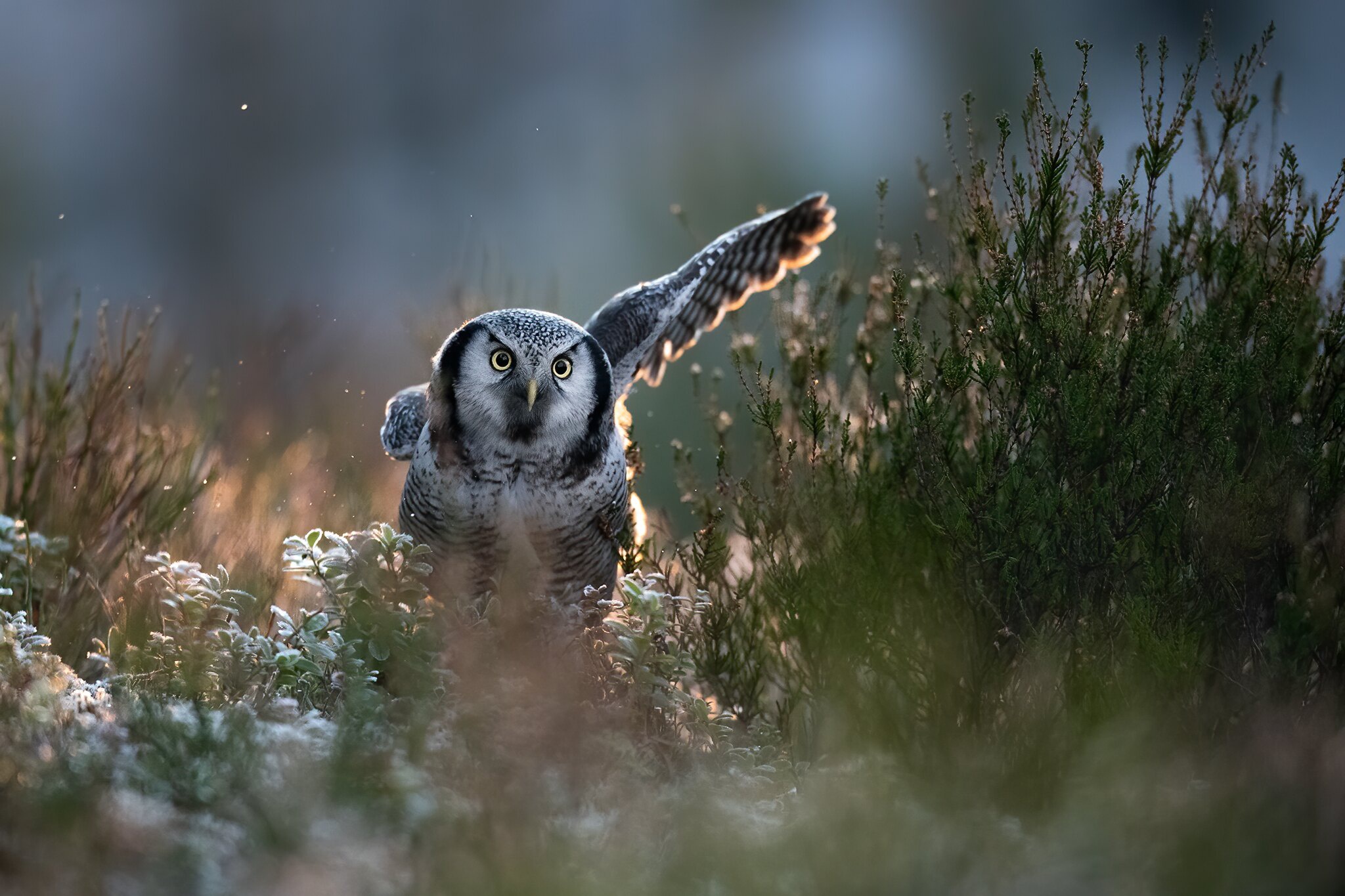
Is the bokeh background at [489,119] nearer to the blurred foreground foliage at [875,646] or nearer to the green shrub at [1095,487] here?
the blurred foreground foliage at [875,646]

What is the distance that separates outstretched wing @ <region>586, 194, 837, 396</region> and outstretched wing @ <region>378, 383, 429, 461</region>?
28.6 inches

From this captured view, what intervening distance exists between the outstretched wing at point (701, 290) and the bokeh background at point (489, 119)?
21.4ft

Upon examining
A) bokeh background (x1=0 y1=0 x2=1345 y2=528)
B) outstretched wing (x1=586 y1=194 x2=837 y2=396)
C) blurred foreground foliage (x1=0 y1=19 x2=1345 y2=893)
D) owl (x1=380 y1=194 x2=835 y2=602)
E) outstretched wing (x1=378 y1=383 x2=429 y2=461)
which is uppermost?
bokeh background (x1=0 y1=0 x2=1345 y2=528)

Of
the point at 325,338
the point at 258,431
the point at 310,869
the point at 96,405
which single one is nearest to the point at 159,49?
the point at 325,338

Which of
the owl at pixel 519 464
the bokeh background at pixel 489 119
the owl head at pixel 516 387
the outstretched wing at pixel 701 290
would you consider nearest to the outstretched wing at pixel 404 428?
the owl at pixel 519 464

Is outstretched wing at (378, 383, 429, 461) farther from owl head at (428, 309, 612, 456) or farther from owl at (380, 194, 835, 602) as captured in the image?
owl head at (428, 309, 612, 456)

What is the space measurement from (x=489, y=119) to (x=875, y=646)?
15257mm

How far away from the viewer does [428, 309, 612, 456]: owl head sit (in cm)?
349

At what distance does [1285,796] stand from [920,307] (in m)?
1.67

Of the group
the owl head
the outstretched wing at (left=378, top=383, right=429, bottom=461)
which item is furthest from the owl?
the outstretched wing at (left=378, top=383, right=429, bottom=461)

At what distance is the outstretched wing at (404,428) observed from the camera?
4.20m

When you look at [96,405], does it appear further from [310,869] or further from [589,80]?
[589,80]

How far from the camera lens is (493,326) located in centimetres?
353

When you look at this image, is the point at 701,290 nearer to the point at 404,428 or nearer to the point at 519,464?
the point at 404,428
